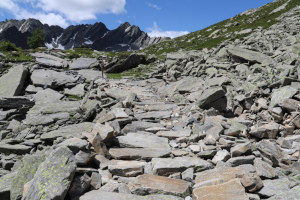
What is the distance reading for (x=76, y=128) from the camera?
13.6m

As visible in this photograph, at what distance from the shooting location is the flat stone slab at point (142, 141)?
10672mm

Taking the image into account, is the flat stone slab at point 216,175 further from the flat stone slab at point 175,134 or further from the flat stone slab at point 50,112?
the flat stone slab at point 50,112

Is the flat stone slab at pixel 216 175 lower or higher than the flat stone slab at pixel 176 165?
lower

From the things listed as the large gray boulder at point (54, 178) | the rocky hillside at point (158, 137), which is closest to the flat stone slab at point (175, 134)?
the rocky hillside at point (158, 137)

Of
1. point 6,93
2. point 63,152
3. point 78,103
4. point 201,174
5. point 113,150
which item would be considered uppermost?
point 6,93

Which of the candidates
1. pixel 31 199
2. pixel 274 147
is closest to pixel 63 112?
pixel 31 199

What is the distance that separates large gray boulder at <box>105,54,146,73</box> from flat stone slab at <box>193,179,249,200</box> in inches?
1236

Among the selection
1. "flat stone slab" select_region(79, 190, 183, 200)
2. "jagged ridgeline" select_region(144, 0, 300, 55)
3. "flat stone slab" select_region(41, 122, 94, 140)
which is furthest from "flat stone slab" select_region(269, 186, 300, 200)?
"jagged ridgeline" select_region(144, 0, 300, 55)

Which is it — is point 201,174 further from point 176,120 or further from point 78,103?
point 78,103

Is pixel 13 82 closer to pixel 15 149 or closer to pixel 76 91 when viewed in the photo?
pixel 76 91

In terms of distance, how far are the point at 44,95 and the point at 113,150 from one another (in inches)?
549

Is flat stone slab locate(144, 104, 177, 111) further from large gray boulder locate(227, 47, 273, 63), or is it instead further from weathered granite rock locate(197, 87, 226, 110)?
large gray boulder locate(227, 47, 273, 63)

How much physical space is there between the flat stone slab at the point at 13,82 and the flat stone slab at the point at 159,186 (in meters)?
18.1

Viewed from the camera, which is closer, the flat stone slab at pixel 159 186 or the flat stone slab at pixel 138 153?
the flat stone slab at pixel 159 186
